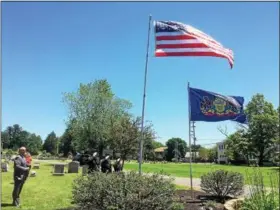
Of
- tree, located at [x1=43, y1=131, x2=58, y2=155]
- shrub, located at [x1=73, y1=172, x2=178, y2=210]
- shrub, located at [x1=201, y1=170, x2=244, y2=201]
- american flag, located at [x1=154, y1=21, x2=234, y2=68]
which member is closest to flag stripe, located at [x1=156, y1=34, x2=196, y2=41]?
american flag, located at [x1=154, y1=21, x2=234, y2=68]

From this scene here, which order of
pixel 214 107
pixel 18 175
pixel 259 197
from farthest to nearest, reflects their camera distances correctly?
pixel 214 107
pixel 18 175
pixel 259 197

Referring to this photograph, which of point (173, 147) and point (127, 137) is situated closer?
point (127, 137)

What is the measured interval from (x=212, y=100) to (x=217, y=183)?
2.96 m

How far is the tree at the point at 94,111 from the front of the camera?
44781 millimetres

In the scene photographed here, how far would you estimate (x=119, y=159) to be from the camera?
83.3 ft

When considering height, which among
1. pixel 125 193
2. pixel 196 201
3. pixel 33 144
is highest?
pixel 33 144

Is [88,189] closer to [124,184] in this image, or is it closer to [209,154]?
[124,184]

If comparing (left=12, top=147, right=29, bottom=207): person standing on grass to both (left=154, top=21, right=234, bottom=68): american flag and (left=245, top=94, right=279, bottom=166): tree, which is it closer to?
(left=154, top=21, right=234, bottom=68): american flag

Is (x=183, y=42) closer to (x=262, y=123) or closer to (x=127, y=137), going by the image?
(x=127, y=137)

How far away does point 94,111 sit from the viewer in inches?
1785

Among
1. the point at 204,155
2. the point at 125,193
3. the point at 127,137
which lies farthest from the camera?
the point at 204,155

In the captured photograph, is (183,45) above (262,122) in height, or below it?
below

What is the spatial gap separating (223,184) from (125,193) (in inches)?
269

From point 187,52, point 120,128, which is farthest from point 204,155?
point 187,52
